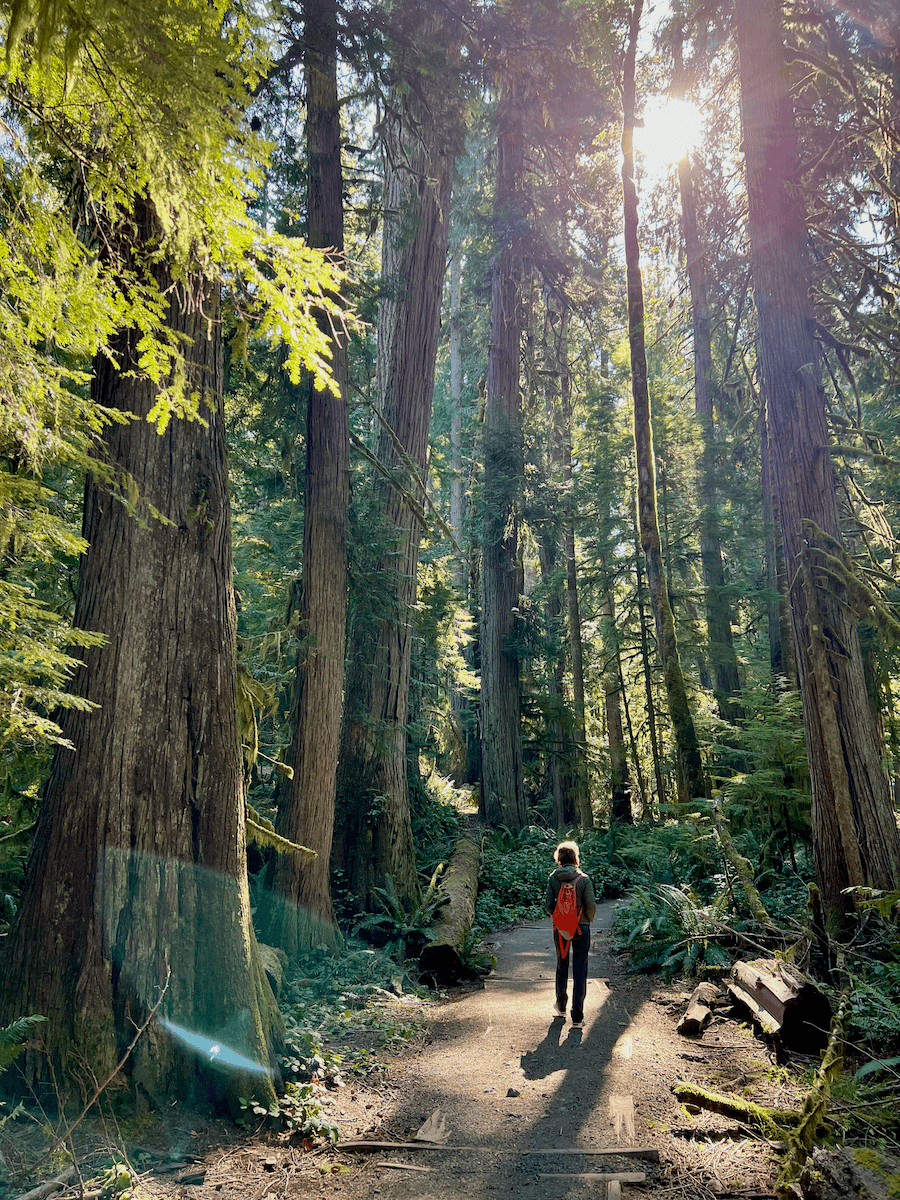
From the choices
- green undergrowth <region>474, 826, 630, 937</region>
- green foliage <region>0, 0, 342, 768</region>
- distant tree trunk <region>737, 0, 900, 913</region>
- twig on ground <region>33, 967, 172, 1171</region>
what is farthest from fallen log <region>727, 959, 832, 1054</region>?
green undergrowth <region>474, 826, 630, 937</region>

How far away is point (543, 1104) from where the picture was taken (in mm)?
4879

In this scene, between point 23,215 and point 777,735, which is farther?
point 777,735

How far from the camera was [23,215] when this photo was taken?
3.25 metres

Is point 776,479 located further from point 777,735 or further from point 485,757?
point 485,757

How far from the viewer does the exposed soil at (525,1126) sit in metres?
3.86

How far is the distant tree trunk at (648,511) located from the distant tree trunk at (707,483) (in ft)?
16.4

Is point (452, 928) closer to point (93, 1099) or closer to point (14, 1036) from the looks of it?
point (14, 1036)

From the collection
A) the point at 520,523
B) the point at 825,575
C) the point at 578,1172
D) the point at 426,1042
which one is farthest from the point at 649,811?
the point at 578,1172

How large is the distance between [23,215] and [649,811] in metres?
17.7

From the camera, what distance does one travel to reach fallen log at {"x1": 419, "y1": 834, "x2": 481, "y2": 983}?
8.45 metres

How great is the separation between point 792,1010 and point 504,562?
13.1 metres

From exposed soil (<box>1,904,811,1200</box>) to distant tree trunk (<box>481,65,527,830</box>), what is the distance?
10051 mm

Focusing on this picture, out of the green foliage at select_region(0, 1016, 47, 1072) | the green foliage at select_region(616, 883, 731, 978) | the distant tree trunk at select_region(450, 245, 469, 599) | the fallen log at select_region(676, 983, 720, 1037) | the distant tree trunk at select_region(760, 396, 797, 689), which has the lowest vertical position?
the fallen log at select_region(676, 983, 720, 1037)

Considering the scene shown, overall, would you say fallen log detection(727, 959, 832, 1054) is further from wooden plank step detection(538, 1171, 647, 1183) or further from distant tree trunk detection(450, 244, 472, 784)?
distant tree trunk detection(450, 244, 472, 784)
